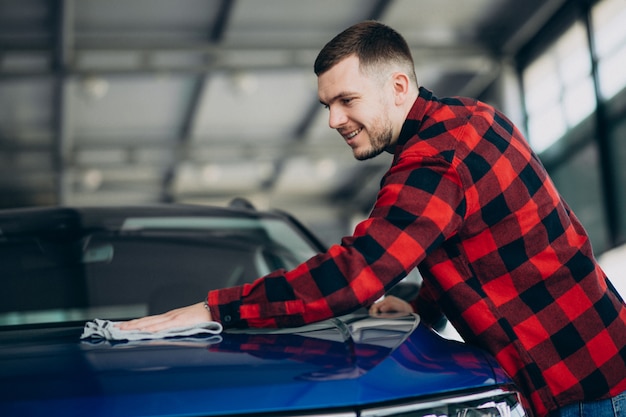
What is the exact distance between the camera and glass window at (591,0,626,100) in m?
9.11

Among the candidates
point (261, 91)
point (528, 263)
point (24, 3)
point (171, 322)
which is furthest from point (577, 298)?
point (261, 91)

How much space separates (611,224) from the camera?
9.63m

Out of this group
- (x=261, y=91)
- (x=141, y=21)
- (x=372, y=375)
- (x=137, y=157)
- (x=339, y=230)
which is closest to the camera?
(x=372, y=375)

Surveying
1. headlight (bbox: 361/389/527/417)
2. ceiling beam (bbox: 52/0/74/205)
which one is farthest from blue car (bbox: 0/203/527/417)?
ceiling beam (bbox: 52/0/74/205)

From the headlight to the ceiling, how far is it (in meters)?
7.78

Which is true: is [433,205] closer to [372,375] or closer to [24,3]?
[372,375]

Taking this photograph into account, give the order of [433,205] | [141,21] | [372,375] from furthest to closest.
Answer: [141,21] < [433,205] < [372,375]

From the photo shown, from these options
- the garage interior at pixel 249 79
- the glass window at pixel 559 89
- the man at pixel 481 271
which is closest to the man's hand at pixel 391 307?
the man at pixel 481 271

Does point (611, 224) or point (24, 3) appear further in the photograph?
point (611, 224)

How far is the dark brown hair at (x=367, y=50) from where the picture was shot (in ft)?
6.61

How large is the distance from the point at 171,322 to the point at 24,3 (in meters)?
7.81

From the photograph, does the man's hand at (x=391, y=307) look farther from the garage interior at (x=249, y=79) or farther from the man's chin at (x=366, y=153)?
the garage interior at (x=249, y=79)

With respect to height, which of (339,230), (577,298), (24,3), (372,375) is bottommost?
(372,375)

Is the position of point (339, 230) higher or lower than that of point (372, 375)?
higher
